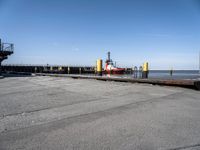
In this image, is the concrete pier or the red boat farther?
the red boat

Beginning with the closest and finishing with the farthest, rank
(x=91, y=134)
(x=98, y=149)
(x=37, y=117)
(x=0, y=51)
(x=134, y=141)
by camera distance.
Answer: (x=98, y=149)
(x=134, y=141)
(x=91, y=134)
(x=37, y=117)
(x=0, y=51)

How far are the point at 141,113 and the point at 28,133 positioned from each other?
222cm

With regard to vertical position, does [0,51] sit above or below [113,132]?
above

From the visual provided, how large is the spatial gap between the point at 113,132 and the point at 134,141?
0.41 m

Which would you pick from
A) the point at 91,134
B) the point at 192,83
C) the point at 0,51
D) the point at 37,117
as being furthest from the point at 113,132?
the point at 0,51

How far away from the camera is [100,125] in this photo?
10.2 ft

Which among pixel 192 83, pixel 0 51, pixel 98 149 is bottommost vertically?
pixel 98 149

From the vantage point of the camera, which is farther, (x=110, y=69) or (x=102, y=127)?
(x=110, y=69)

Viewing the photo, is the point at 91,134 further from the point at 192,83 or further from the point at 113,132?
the point at 192,83

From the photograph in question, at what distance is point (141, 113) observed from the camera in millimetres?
3820

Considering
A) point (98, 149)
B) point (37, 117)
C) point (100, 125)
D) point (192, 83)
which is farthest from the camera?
point (192, 83)

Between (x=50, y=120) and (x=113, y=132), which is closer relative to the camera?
(x=113, y=132)

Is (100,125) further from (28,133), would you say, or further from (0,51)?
(0,51)

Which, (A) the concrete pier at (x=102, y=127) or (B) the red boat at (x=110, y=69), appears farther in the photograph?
(B) the red boat at (x=110, y=69)
